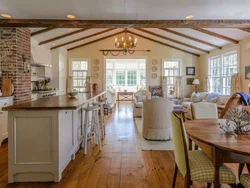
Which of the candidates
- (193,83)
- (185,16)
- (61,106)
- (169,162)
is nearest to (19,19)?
(61,106)

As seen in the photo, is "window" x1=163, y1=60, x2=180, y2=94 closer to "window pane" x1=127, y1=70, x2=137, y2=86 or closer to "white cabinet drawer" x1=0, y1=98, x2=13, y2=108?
"window pane" x1=127, y1=70, x2=137, y2=86

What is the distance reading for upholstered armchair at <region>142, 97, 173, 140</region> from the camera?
4.11 m

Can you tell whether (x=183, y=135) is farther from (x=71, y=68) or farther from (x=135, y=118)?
(x=71, y=68)

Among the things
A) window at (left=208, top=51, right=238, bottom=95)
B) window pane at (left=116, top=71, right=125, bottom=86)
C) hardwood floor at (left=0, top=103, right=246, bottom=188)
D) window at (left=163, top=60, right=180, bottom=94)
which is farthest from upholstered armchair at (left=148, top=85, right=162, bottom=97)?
hardwood floor at (left=0, top=103, right=246, bottom=188)

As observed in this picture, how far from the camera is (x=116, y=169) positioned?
2.87m

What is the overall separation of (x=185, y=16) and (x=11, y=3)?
3.31 metres

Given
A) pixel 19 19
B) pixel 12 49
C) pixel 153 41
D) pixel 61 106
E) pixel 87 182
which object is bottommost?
pixel 87 182

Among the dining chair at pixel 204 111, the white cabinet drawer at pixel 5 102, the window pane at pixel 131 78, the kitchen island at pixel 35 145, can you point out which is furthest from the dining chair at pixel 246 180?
the window pane at pixel 131 78

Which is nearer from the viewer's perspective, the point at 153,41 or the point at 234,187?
the point at 234,187

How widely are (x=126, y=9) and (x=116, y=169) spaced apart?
2845mm

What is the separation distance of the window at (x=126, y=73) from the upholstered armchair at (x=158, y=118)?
8.89 m

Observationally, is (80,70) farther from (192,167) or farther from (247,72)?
(192,167)

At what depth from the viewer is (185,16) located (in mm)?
4098

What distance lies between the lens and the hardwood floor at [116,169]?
2443 mm
